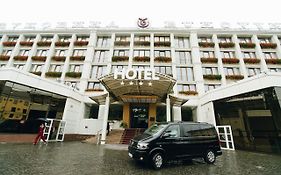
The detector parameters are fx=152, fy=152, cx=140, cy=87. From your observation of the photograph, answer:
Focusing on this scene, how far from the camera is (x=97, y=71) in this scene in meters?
25.3

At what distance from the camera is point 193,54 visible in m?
25.6

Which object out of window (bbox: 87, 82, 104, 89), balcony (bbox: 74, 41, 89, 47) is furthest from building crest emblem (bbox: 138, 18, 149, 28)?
window (bbox: 87, 82, 104, 89)

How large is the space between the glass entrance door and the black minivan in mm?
14839

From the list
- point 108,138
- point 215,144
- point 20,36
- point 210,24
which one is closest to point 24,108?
point 108,138

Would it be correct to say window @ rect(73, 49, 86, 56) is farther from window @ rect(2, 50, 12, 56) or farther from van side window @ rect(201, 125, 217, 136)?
van side window @ rect(201, 125, 217, 136)

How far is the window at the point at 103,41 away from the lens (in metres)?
27.7

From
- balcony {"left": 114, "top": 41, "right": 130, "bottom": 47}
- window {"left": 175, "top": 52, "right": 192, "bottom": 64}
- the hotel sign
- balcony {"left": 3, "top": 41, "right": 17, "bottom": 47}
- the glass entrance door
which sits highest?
balcony {"left": 114, "top": 41, "right": 130, "bottom": 47}

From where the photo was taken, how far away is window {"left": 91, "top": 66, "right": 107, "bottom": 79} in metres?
24.8

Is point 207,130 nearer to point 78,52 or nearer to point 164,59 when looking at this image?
point 164,59

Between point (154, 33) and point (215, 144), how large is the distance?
24.0 metres

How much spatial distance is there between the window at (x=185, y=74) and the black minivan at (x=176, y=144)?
17.1 metres

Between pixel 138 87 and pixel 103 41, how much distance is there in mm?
16299

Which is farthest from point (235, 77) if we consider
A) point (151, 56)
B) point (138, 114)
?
point (138, 114)

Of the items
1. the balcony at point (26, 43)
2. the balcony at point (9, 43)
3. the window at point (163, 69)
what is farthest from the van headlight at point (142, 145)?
the balcony at point (9, 43)
